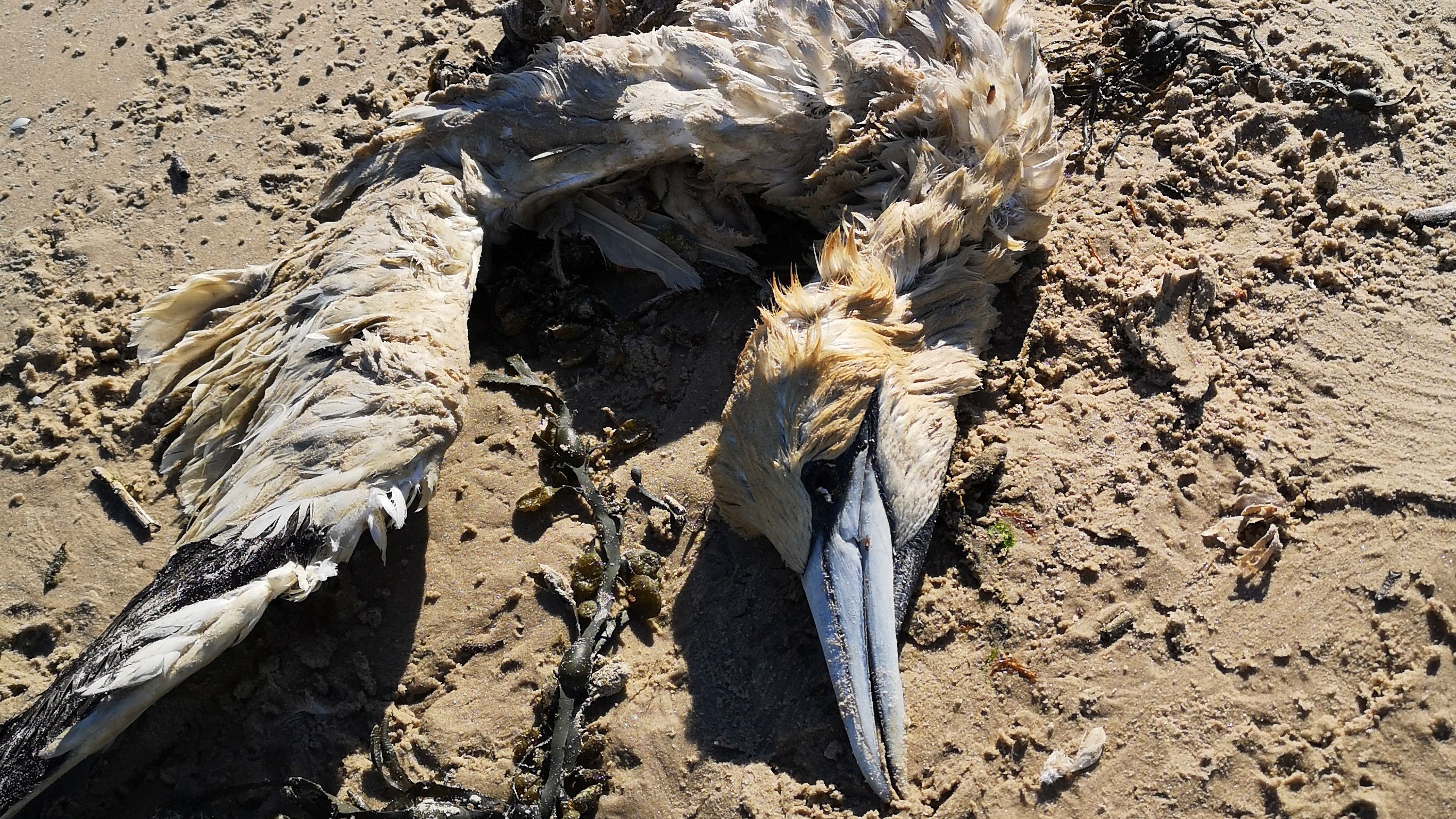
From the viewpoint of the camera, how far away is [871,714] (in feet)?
9.85

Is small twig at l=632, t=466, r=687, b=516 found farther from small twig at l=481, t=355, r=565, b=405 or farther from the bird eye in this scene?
the bird eye

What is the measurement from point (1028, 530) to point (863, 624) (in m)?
0.72

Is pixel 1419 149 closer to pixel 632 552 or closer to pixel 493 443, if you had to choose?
pixel 632 552

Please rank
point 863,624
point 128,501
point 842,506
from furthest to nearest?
point 128,501
point 842,506
point 863,624

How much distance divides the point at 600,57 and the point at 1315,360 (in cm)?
284

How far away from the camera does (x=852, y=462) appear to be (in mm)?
3330

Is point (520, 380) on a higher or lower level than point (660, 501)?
higher

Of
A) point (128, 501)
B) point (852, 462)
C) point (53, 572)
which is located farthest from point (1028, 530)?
point (53, 572)

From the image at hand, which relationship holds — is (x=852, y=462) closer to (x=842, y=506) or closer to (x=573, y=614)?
(x=842, y=506)

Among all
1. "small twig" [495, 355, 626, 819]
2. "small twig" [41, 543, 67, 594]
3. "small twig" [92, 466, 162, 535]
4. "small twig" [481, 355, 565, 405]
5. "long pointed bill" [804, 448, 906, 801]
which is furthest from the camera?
"small twig" [481, 355, 565, 405]

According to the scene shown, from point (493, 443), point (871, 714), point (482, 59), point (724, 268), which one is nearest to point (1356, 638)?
point (871, 714)

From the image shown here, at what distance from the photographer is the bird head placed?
10.1 ft

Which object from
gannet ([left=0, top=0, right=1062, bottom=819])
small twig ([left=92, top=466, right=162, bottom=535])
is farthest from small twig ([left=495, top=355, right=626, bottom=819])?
small twig ([left=92, top=466, right=162, bottom=535])

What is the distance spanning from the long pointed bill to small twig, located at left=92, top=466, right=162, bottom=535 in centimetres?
243
